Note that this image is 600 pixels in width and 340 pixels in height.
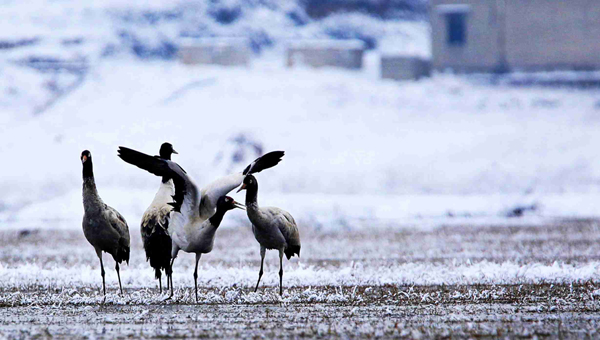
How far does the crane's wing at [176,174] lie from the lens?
1300 centimetres

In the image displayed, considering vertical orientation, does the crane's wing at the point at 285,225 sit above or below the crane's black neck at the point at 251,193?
below

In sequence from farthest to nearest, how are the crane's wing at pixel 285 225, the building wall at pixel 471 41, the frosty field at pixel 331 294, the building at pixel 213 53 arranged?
the building at pixel 213 53
the building wall at pixel 471 41
the crane's wing at pixel 285 225
the frosty field at pixel 331 294

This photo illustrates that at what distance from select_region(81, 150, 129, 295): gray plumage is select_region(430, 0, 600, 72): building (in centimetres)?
4648

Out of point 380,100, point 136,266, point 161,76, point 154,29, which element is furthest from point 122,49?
point 136,266

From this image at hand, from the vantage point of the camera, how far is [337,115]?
5803cm

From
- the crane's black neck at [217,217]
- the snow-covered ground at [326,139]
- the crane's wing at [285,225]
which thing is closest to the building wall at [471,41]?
the snow-covered ground at [326,139]

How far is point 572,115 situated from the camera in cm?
5531

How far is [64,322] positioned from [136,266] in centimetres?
761

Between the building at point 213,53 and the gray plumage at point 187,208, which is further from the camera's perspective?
the building at point 213,53

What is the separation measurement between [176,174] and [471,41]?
158 ft

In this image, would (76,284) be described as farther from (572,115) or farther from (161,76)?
(161,76)

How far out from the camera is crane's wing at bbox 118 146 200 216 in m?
13.0

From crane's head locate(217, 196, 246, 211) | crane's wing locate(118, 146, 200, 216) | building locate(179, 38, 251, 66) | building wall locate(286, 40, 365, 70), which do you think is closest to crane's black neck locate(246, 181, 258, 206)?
crane's head locate(217, 196, 246, 211)

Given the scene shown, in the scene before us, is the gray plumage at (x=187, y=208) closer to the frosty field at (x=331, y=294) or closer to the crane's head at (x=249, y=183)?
the crane's head at (x=249, y=183)
